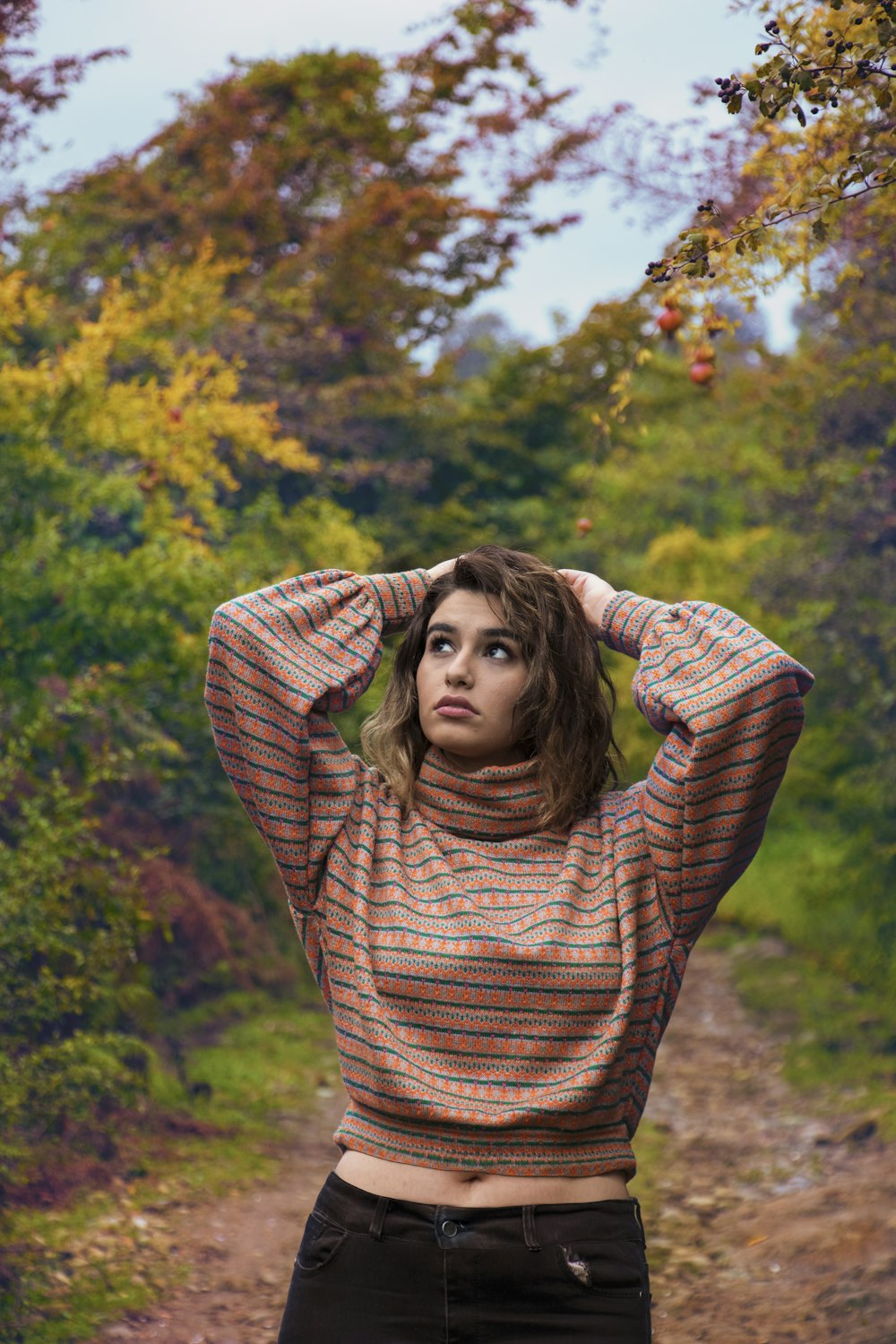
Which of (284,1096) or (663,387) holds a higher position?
(663,387)

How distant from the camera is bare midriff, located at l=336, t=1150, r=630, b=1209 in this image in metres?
1.73

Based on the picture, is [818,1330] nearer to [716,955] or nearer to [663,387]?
[716,955]

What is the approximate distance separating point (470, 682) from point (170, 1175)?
2.99 metres

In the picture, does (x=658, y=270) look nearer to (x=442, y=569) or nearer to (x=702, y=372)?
(x=442, y=569)

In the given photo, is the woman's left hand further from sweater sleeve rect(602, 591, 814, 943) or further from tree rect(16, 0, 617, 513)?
tree rect(16, 0, 617, 513)

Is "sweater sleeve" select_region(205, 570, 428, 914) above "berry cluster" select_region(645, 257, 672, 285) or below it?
below

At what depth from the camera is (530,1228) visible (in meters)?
1.69

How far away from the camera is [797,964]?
6.72m

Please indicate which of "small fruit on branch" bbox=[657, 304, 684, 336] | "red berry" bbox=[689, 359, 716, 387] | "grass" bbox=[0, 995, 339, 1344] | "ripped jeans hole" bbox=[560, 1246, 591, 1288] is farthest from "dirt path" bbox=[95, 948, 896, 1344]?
"small fruit on branch" bbox=[657, 304, 684, 336]

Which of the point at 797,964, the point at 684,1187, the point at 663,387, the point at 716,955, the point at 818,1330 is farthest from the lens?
the point at 663,387

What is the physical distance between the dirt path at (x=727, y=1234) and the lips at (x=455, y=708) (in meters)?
2.20

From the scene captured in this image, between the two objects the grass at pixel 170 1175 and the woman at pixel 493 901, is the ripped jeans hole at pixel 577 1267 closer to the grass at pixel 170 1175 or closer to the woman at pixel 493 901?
the woman at pixel 493 901

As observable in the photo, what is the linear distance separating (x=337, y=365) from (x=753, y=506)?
2568 mm

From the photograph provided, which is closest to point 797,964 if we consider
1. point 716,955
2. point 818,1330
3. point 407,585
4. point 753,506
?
point 716,955
